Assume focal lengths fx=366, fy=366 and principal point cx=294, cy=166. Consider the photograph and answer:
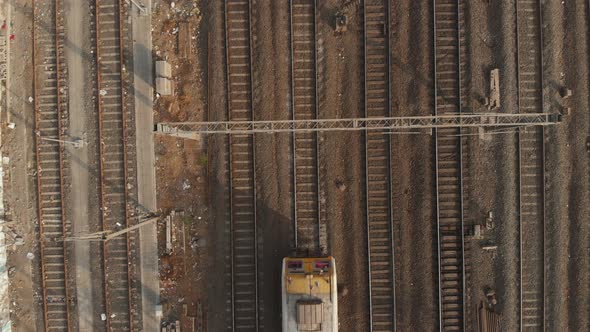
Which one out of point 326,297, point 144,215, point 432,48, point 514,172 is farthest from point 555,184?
point 144,215

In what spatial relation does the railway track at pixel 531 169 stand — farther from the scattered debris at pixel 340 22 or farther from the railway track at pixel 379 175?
the scattered debris at pixel 340 22

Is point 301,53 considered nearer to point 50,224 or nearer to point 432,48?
point 432,48

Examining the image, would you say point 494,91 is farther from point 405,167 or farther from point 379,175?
point 379,175

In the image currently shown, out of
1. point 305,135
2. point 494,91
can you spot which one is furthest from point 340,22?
point 494,91

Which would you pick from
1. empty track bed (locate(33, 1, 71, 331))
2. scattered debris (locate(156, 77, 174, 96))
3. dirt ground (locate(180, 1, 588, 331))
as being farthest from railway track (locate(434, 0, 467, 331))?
empty track bed (locate(33, 1, 71, 331))

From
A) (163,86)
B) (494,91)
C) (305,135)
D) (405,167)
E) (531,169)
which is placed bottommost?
(531,169)

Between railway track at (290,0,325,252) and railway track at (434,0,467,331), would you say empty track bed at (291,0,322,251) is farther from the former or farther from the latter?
railway track at (434,0,467,331)
